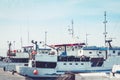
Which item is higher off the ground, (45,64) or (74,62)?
(74,62)

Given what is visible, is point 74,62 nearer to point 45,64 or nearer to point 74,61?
point 74,61

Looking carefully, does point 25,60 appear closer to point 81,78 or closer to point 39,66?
point 39,66

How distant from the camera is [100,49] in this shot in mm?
47250

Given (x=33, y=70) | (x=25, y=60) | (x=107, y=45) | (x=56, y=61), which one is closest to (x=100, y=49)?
(x=107, y=45)

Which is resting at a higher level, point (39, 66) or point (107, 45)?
point (107, 45)

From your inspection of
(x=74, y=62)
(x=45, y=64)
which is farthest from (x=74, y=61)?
(x=45, y=64)

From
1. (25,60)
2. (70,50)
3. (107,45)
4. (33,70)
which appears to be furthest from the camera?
(25,60)

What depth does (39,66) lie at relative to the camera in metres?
41.1

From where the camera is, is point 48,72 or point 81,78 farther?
point 48,72

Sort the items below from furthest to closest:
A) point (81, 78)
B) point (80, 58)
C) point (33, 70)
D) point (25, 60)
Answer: point (25, 60) → point (80, 58) → point (33, 70) → point (81, 78)

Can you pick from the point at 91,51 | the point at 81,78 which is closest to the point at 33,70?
the point at 91,51

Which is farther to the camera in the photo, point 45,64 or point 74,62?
point 74,62

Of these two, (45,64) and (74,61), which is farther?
(74,61)

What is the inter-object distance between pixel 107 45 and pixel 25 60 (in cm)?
1965
